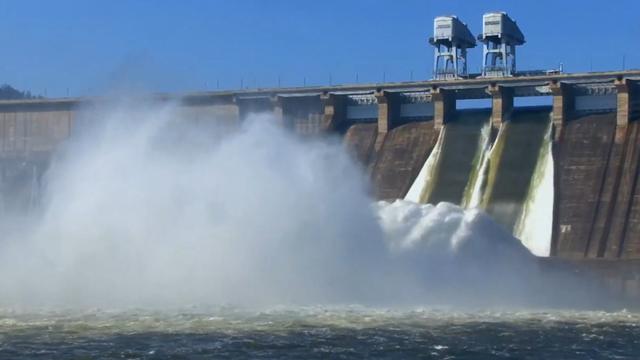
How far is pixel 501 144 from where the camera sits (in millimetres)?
54406

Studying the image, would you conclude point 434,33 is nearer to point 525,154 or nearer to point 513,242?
point 525,154

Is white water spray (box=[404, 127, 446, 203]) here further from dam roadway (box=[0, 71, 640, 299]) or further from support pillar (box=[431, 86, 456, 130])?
support pillar (box=[431, 86, 456, 130])

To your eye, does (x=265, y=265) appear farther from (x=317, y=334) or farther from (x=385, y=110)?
(x=385, y=110)

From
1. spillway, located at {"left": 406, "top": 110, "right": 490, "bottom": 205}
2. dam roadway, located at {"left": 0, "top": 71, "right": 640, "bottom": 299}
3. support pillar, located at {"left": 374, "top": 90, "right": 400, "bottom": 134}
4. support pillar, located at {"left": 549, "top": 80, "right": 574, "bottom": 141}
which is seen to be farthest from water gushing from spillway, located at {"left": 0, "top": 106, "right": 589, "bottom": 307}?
support pillar, located at {"left": 374, "top": 90, "right": 400, "bottom": 134}

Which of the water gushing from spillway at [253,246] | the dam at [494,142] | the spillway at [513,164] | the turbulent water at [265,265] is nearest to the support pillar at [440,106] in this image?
the dam at [494,142]

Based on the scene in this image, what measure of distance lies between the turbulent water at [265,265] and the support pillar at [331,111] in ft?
47.7

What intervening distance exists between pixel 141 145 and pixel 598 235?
20.0m

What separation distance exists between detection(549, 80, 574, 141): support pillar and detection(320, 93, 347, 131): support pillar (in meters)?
12.4

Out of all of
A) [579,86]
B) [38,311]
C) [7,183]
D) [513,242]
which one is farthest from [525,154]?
[7,183]

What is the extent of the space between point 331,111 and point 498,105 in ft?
32.3

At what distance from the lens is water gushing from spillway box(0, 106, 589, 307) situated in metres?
37.2

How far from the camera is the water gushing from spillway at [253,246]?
37250 millimetres

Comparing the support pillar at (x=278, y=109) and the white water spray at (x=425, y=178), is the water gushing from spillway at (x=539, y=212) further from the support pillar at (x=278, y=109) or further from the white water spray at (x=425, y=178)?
the support pillar at (x=278, y=109)

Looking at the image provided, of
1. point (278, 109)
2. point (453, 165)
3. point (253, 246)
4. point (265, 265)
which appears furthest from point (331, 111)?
point (265, 265)
